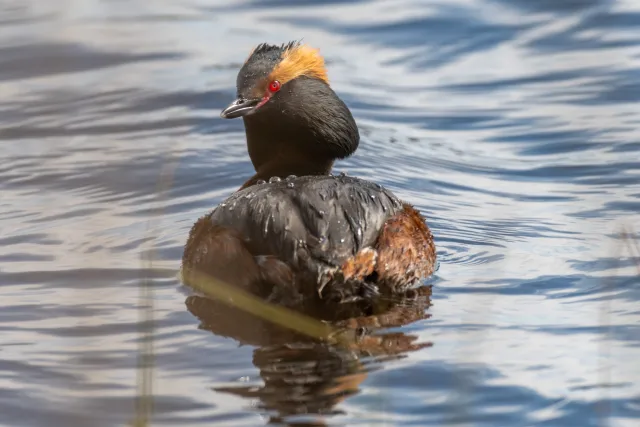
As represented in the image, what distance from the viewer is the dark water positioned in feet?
17.9

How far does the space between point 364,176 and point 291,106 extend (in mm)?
2530

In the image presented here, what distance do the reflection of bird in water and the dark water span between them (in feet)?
0.06

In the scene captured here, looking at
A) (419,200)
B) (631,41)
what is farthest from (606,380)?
(631,41)

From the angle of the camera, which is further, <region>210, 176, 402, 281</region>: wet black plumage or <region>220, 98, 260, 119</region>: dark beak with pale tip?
<region>220, 98, 260, 119</region>: dark beak with pale tip

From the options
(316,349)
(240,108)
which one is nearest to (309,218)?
(316,349)

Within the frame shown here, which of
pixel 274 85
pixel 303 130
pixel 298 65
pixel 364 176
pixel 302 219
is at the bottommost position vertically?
pixel 364 176

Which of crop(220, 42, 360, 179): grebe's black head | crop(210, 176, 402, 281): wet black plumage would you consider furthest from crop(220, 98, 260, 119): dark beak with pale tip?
crop(210, 176, 402, 281): wet black plumage

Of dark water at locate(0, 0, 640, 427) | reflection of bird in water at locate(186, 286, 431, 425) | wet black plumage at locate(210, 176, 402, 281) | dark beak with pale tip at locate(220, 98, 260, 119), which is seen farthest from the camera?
dark beak with pale tip at locate(220, 98, 260, 119)

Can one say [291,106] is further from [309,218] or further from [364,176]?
[364,176]

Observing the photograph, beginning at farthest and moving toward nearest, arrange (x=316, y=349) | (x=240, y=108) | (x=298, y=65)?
(x=298, y=65), (x=240, y=108), (x=316, y=349)

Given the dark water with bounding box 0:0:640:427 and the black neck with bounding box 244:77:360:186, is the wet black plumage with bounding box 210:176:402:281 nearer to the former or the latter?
the dark water with bounding box 0:0:640:427

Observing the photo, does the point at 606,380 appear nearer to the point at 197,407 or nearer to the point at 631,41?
the point at 197,407

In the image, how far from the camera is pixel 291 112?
7809 mm

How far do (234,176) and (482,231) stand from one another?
2.42 metres
